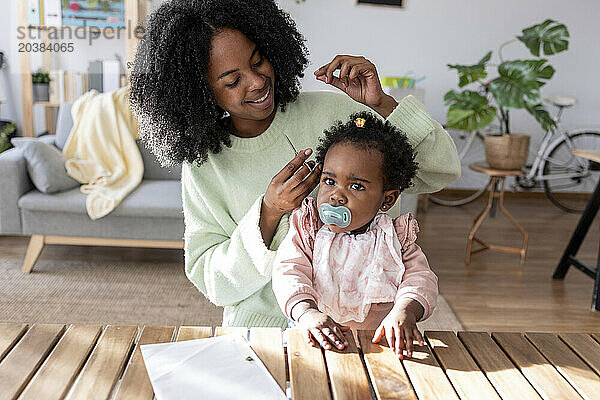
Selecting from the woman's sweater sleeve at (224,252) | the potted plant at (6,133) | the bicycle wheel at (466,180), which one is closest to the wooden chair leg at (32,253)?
the potted plant at (6,133)

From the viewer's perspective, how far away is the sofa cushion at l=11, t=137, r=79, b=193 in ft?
11.1

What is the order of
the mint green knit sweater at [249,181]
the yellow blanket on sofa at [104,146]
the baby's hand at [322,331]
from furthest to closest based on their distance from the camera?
the yellow blanket on sofa at [104,146] < the mint green knit sweater at [249,181] < the baby's hand at [322,331]

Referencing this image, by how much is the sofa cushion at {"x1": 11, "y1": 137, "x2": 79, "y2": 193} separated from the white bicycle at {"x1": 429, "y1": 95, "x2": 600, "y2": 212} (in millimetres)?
3125

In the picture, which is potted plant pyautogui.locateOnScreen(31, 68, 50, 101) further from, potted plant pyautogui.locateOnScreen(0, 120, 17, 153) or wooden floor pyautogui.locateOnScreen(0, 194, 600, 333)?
wooden floor pyautogui.locateOnScreen(0, 194, 600, 333)

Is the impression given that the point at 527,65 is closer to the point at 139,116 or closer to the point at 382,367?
the point at 139,116

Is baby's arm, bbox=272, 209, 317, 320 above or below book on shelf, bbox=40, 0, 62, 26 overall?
below

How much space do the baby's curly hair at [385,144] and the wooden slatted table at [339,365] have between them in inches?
14.1

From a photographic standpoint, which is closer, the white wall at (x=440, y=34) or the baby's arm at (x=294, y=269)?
the baby's arm at (x=294, y=269)

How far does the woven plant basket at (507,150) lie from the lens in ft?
12.5

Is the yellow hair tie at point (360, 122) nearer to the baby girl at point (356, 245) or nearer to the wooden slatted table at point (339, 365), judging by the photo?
the baby girl at point (356, 245)

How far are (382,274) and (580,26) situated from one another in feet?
15.9

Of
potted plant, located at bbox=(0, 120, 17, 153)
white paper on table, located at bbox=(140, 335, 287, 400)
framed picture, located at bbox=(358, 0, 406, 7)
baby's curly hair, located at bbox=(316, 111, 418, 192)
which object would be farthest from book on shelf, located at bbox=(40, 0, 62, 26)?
white paper on table, located at bbox=(140, 335, 287, 400)

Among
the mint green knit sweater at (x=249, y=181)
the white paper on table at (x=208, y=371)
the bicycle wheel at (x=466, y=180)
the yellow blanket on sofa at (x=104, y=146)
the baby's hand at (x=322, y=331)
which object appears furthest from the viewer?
the bicycle wheel at (x=466, y=180)

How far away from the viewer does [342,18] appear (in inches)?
209
